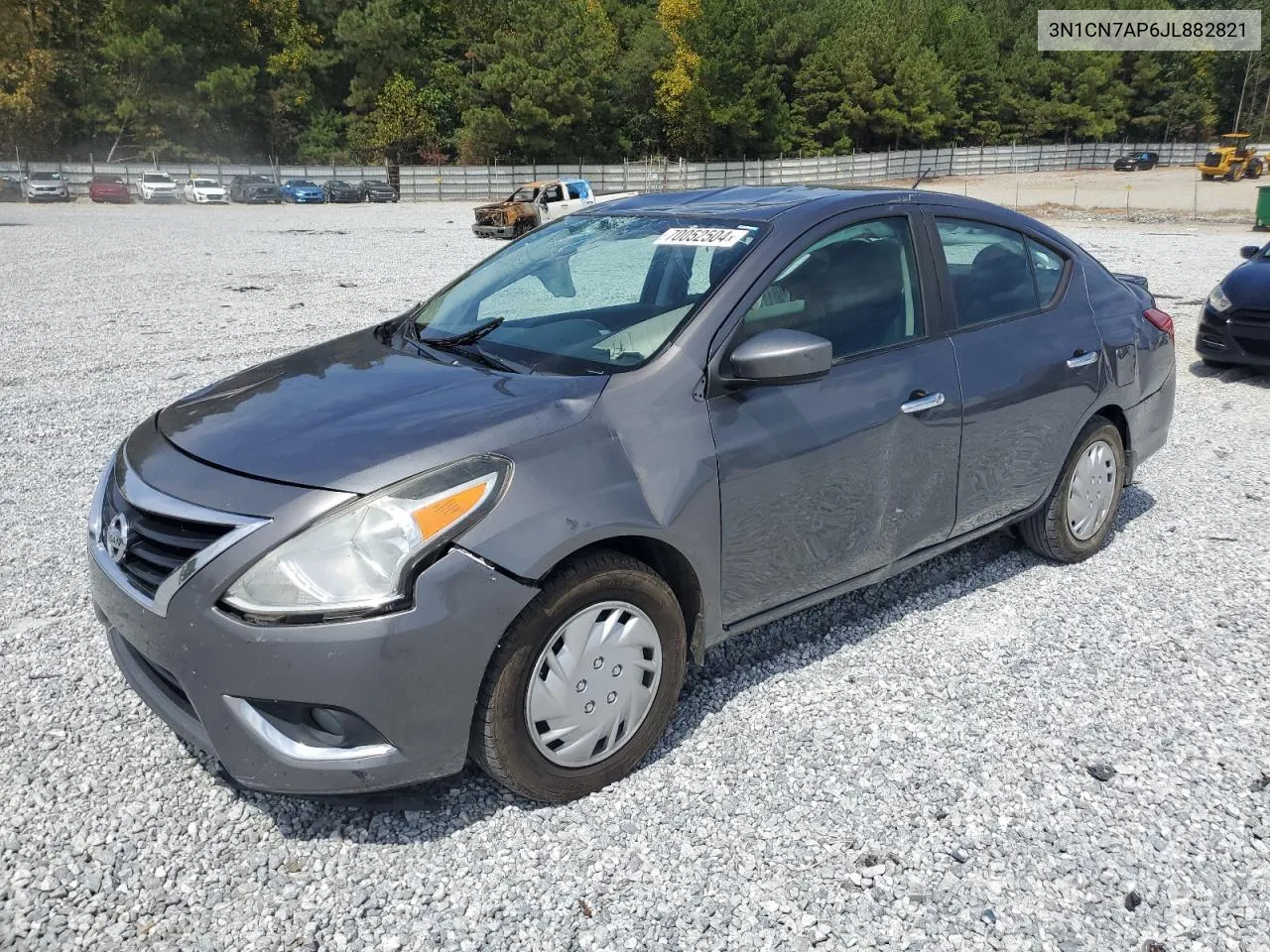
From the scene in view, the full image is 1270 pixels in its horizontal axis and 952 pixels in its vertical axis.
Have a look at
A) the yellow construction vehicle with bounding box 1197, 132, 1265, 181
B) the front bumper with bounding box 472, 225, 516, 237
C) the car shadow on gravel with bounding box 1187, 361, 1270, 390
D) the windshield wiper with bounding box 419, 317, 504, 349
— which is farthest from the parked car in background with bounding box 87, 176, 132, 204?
the yellow construction vehicle with bounding box 1197, 132, 1265, 181

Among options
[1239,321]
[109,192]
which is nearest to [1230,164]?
[1239,321]

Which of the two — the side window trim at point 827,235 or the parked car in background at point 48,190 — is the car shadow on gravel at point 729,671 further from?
the parked car in background at point 48,190

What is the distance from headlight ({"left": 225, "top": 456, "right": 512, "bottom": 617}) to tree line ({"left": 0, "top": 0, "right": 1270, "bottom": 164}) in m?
61.9

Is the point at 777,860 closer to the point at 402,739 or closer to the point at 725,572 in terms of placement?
the point at 725,572

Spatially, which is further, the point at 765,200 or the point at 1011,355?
the point at 1011,355

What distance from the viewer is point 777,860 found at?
2.75m

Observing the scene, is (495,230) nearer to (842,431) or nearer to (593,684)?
(842,431)

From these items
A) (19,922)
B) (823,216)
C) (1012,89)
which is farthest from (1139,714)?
(1012,89)

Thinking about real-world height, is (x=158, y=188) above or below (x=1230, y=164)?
below

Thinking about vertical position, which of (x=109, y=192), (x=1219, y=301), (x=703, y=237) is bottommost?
(x=1219, y=301)

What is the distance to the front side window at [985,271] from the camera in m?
3.95

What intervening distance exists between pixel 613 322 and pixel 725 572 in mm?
947

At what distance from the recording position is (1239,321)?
332 inches

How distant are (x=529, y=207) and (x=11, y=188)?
32.9 meters
